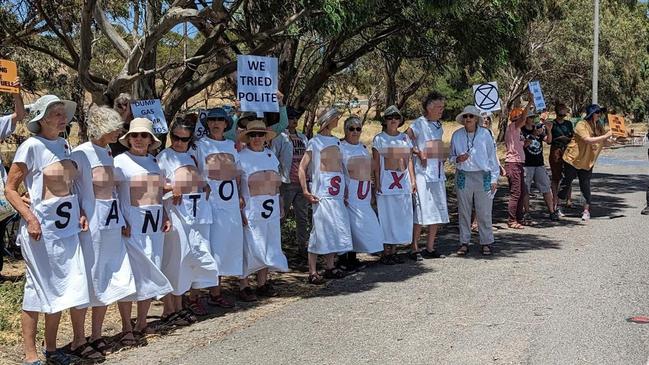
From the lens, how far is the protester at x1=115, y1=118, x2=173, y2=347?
592cm

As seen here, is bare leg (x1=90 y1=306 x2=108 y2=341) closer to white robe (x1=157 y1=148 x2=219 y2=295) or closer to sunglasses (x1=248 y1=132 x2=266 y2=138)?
white robe (x1=157 y1=148 x2=219 y2=295)

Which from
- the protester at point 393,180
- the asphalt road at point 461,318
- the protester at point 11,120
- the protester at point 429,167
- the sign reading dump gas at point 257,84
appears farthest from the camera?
the protester at point 429,167

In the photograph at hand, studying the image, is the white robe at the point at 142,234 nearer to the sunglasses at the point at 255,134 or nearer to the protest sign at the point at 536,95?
the sunglasses at the point at 255,134

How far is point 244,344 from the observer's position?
19.1 ft

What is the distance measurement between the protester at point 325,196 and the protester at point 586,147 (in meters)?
5.59

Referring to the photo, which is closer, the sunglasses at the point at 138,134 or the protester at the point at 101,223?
the protester at the point at 101,223

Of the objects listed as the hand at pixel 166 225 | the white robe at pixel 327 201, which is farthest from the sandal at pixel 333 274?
the hand at pixel 166 225

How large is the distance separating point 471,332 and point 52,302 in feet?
10.9

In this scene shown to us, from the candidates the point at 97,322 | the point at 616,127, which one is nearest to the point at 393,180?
the point at 97,322

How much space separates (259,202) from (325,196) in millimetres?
1052

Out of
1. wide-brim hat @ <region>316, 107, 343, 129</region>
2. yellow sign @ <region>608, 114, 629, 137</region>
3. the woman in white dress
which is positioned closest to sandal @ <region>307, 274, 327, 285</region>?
the woman in white dress

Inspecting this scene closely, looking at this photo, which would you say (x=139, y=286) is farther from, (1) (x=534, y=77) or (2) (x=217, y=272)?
(1) (x=534, y=77)

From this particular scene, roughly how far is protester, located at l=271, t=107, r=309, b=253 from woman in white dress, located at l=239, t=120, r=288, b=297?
1.27 m

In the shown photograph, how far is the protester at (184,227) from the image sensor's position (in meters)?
6.46
